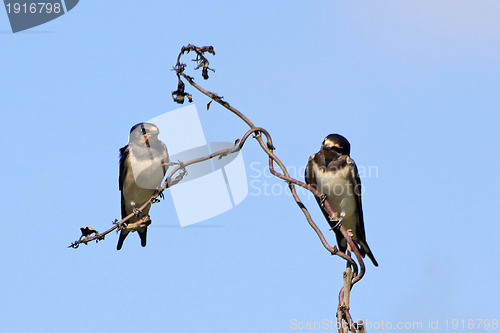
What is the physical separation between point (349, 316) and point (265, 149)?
44.0 inches

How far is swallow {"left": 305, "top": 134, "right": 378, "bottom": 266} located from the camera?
7.48m

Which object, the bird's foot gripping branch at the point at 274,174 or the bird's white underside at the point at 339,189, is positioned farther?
the bird's white underside at the point at 339,189

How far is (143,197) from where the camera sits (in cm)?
916

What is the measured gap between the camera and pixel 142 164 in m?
8.64

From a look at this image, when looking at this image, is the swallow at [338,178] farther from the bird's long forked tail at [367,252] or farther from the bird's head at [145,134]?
the bird's head at [145,134]

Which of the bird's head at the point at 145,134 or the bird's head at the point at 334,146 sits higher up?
the bird's head at the point at 145,134

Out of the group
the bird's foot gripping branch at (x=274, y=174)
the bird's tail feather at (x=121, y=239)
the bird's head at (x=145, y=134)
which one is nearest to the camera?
the bird's foot gripping branch at (x=274, y=174)

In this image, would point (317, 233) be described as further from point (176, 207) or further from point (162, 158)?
point (162, 158)

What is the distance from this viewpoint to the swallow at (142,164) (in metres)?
8.59

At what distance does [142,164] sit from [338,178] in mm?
2276

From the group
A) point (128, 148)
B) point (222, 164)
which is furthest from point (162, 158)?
point (222, 164)

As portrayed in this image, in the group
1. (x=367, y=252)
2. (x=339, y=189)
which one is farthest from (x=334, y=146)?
(x=367, y=252)

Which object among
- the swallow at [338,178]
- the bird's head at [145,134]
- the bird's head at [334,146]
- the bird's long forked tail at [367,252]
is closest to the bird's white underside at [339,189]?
the swallow at [338,178]

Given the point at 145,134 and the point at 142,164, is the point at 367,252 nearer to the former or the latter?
the point at 142,164
